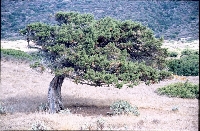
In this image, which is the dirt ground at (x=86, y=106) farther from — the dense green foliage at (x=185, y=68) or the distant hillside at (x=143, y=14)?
the distant hillside at (x=143, y=14)

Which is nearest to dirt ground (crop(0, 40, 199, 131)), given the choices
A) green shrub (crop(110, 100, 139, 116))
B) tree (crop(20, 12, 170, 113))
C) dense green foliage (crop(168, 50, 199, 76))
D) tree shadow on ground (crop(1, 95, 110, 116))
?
tree shadow on ground (crop(1, 95, 110, 116))

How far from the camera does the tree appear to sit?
16.3m

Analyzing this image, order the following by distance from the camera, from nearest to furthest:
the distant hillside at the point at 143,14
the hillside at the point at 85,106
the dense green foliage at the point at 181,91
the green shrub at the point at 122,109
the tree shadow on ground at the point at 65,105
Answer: the hillside at the point at 85,106, the green shrub at the point at 122,109, the tree shadow on ground at the point at 65,105, the dense green foliage at the point at 181,91, the distant hillside at the point at 143,14

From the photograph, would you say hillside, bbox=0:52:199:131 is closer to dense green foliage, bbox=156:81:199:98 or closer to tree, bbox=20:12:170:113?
dense green foliage, bbox=156:81:199:98

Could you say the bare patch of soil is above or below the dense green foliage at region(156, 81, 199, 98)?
above

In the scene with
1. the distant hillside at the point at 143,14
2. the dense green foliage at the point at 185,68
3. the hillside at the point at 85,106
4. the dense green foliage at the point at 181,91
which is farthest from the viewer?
the distant hillside at the point at 143,14

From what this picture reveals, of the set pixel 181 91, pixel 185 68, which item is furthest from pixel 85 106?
pixel 185 68

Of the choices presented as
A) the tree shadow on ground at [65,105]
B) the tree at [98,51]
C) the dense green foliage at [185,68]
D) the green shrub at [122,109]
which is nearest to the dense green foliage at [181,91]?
the tree shadow on ground at [65,105]

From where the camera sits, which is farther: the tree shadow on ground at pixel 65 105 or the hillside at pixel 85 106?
the tree shadow on ground at pixel 65 105

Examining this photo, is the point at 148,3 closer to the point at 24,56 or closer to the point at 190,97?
the point at 24,56

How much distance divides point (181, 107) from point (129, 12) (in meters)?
42.4

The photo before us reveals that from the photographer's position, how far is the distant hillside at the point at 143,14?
60688 mm

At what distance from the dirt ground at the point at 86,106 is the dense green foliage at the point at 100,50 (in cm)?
208

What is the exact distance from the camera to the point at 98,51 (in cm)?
1691
